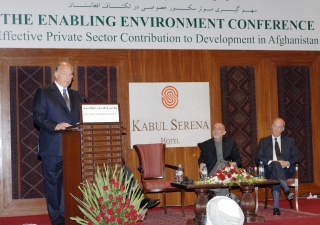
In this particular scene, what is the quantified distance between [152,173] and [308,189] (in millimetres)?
2740

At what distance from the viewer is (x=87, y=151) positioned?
4707 mm

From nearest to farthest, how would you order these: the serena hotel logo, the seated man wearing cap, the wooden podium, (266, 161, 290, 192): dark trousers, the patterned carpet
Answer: the seated man wearing cap
the wooden podium
the patterned carpet
(266, 161, 290, 192): dark trousers
the serena hotel logo

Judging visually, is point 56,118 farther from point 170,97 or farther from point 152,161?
point 170,97

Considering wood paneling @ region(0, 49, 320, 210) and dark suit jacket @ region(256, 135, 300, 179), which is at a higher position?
wood paneling @ region(0, 49, 320, 210)

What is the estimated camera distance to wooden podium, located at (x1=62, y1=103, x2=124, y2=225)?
4.69 meters

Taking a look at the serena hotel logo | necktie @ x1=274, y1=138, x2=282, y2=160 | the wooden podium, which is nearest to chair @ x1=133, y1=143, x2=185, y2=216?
Result: the serena hotel logo

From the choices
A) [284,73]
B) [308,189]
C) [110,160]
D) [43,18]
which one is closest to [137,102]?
[43,18]

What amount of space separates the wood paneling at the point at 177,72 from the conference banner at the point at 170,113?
0.09 m

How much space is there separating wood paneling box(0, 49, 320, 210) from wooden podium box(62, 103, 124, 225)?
3298mm

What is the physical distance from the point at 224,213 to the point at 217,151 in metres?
5.92

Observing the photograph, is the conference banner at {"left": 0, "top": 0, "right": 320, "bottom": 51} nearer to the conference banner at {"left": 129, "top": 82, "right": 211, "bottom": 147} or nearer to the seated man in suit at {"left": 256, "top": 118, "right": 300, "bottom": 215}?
the conference banner at {"left": 129, "top": 82, "right": 211, "bottom": 147}

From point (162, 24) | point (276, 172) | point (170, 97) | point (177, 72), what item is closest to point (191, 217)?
point (276, 172)

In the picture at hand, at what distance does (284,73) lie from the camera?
9.18m

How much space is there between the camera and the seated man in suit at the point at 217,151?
8000 millimetres
